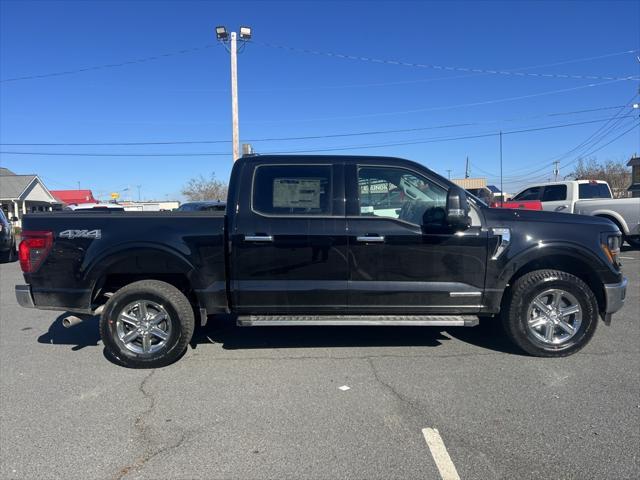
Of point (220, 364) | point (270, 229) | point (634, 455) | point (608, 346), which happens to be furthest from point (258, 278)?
point (608, 346)

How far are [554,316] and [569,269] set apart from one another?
53 centimetres

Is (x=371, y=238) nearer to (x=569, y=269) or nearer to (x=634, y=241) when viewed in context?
(x=569, y=269)

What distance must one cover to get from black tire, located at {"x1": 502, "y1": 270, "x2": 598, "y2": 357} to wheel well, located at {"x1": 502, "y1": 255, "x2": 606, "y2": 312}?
0.09 m

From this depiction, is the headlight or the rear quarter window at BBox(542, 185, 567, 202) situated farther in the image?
the rear quarter window at BBox(542, 185, 567, 202)

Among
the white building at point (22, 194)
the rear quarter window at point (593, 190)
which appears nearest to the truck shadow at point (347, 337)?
the rear quarter window at point (593, 190)

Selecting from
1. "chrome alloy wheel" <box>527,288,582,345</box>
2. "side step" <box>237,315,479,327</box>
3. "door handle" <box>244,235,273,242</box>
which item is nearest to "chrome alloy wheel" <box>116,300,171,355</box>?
"side step" <box>237,315,479,327</box>

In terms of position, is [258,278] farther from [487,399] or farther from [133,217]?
[487,399]

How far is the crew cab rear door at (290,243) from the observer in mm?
4508

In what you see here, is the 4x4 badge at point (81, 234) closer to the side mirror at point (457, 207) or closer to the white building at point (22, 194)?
the side mirror at point (457, 207)

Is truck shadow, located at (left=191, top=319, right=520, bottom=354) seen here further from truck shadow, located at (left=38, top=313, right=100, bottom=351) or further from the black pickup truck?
truck shadow, located at (left=38, top=313, right=100, bottom=351)

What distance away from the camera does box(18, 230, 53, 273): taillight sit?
4539 mm

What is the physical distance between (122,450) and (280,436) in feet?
3.44

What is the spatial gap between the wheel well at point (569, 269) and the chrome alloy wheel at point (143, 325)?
3.42 meters

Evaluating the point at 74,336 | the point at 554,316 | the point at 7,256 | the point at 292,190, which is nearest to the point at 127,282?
the point at 74,336
